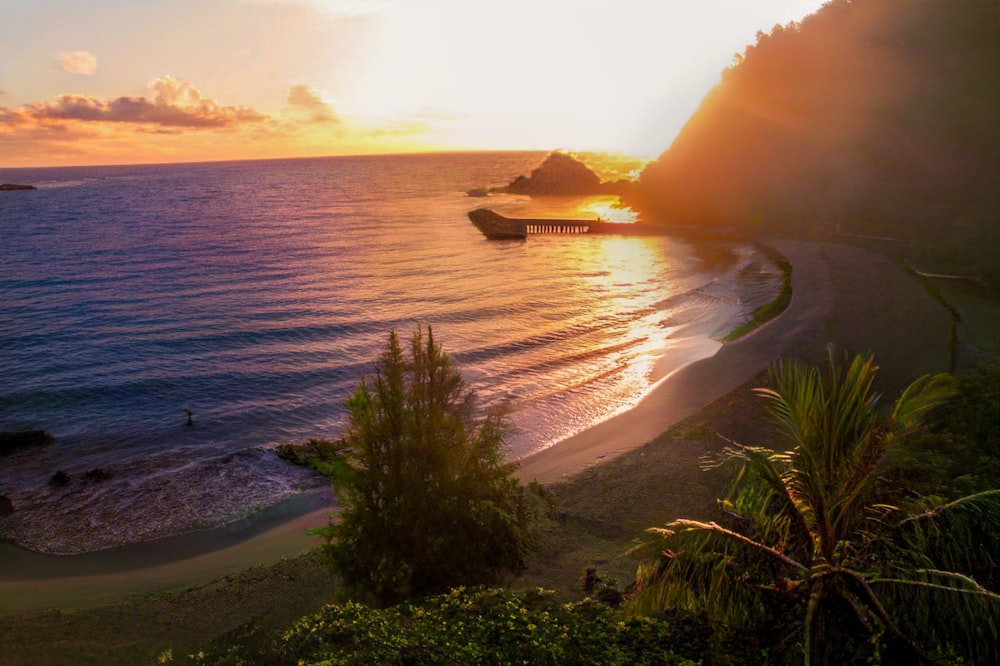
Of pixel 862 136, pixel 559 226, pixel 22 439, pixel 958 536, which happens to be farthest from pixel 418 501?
pixel 862 136

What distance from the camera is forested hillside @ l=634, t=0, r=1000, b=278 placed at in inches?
2101

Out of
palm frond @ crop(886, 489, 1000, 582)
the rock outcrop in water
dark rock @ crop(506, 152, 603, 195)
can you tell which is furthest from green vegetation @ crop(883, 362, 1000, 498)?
dark rock @ crop(506, 152, 603, 195)

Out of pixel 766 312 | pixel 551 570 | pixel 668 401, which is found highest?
pixel 766 312

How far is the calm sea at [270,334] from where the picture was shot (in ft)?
69.0

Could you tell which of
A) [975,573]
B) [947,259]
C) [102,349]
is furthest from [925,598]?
[947,259]

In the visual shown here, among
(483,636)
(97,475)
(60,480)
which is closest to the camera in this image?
(483,636)

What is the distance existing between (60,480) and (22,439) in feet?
13.8

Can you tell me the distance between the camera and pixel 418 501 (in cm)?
1143

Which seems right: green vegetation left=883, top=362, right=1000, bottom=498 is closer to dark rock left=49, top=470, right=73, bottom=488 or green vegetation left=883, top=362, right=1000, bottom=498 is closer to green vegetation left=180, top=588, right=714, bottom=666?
green vegetation left=180, top=588, right=714, bottom=666

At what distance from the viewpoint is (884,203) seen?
185 ft

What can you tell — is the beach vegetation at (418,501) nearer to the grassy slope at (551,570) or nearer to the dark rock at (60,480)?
the grassy slope at (551,570)

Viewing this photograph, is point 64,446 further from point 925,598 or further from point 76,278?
point 76,278

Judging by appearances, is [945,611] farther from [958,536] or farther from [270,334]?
[270,334]

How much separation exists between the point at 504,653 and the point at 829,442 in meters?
4.85
